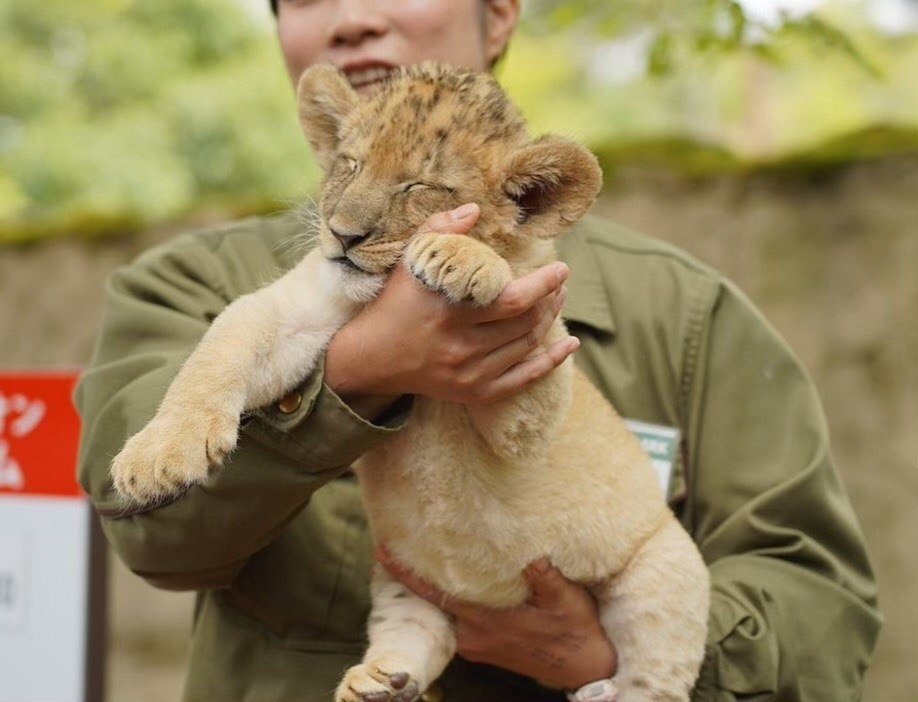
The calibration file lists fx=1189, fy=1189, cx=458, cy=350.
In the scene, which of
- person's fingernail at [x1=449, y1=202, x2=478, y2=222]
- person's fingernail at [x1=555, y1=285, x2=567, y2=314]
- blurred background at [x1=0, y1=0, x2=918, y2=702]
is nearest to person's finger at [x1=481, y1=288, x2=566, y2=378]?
person's fingernail at [x1=555, y1=285, x2=567, y2=314]

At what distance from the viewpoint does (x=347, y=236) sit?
2.62m

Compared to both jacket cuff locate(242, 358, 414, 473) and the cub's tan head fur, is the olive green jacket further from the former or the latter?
the cub's tan head fur

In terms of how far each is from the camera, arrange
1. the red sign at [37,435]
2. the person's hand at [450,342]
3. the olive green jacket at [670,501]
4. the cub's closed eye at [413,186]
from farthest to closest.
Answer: the red sign at [37,435], the olive green jacket at [670,501], the cub's closed eye at [413,186], the person's hand at [450,342]

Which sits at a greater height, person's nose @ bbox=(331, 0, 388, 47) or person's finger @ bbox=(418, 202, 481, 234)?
person's nose @ bbox=(331, 0, 388, 47)

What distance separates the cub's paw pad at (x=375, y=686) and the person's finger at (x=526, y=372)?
0.72 meters

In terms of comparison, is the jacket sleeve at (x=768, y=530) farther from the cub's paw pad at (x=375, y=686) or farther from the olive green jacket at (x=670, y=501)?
the cub's paw pad at (x=375, y=686)

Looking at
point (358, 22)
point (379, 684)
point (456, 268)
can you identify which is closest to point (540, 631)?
point (379, 684)

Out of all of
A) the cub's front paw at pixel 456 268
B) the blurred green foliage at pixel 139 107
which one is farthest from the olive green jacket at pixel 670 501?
the blurred green foliage at pixel 139 107

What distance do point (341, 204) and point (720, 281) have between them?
1427 mm

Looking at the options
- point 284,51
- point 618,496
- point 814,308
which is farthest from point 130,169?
point 618,496

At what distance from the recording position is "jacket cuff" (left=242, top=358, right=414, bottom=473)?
2654mm

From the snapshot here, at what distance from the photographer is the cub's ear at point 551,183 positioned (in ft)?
8.66

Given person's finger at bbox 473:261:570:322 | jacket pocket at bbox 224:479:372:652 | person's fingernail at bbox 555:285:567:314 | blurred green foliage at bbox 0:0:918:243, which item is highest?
person's finger at bbox 473:261:570:322

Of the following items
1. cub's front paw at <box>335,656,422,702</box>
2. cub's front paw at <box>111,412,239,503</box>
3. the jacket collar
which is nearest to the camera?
cub's front paw at <box>111,412,239,503</box>
